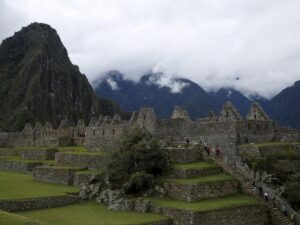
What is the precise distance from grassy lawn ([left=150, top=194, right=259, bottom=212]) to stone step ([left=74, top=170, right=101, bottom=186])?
20.9ft

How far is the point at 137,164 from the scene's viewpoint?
1308 inches

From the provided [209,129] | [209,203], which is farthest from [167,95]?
[209,203]

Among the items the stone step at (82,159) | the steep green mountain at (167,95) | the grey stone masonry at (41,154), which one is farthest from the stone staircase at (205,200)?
the steep green mountain at (167,95)

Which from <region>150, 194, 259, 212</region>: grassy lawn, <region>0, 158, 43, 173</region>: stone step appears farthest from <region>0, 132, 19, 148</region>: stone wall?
<region>150, 194, 259, 212</region>: grassy lawn

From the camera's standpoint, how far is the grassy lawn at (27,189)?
3112 centimetres

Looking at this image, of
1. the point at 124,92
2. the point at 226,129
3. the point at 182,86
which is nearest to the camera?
the point at 226,129

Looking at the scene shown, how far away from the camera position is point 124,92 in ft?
294

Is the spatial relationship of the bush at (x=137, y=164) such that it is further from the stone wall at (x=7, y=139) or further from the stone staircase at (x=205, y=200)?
the stone wall at (x=7, y=139)

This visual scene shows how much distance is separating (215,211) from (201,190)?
234 cm

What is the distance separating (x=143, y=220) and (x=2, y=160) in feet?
92.5

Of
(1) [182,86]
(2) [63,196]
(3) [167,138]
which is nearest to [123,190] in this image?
(2) [63,196]

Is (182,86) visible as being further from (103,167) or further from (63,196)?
(63,196)

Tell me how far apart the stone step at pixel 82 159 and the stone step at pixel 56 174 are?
996 mm

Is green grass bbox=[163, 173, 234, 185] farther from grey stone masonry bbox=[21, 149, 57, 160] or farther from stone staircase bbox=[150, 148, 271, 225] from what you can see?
grey stone masonry bbox=[21, 149, 57, 160]
